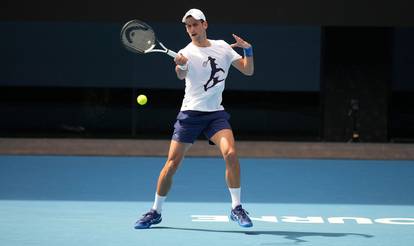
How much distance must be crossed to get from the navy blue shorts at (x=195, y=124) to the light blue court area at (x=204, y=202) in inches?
30.5

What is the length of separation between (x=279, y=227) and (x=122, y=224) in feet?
4.42

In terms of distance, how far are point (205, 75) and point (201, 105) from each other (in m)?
0.26

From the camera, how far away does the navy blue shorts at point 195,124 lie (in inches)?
331

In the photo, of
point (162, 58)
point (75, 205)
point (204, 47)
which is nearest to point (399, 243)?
point (204, 47)

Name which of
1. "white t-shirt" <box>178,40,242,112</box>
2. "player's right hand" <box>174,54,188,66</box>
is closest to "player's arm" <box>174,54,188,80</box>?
"player's right hand" <box>174,54,188,66</box>

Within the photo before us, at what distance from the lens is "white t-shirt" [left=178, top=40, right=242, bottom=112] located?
329 inches

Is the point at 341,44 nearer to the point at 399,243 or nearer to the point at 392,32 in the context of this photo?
the point at 392,32

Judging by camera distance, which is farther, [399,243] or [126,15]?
[126,15]

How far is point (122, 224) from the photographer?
859cm

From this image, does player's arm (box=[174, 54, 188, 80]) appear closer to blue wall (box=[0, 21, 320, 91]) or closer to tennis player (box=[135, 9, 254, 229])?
tennis player (box=[135, 9, 254, 229])

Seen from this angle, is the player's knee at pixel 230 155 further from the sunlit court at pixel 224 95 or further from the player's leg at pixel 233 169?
the sunlit court at pixel 224 95

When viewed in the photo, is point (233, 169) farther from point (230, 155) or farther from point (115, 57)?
point (115, 57)

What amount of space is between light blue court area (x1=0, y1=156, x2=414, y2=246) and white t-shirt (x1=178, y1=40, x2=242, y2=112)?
3.48 feet

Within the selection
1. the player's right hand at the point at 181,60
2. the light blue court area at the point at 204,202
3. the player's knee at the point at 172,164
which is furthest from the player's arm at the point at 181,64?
the light blue court area at the point at 204,202
